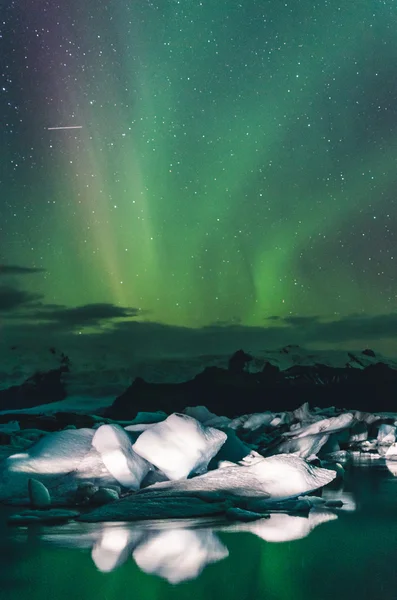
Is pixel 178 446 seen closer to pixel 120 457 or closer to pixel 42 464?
pixel 120 457

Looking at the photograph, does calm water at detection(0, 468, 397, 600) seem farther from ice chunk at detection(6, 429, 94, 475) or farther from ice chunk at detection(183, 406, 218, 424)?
ice chunk at detection(183, 406, 218, 424)

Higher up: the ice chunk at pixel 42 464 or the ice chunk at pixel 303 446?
the ice chunk at pixel 42 464

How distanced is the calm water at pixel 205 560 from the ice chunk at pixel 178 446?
5.24 feet

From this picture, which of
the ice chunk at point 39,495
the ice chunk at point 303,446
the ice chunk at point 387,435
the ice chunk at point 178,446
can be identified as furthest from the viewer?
the ice chunk at point 387,435

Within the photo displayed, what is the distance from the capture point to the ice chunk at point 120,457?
6949mm

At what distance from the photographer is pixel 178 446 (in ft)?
23.5

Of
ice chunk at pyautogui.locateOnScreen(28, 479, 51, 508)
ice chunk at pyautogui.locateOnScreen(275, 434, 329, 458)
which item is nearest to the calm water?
ice chunk at pyautogui.locateOnScreen(28, 479, 51, 508)

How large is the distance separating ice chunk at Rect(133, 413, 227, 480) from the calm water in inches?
62.9

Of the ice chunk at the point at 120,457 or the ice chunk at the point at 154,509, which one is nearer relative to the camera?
the ice chunk at the point at 154,509

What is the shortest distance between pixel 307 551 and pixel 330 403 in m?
28.8

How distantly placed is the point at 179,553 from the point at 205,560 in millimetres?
210

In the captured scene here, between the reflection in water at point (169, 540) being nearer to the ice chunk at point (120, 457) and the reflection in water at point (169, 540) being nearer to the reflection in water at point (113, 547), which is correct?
the reflection in water at point (113, 547)

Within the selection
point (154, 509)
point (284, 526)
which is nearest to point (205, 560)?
point (284, 526)

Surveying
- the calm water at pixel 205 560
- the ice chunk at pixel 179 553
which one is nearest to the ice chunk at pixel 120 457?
the calm water at pixel 205 560
